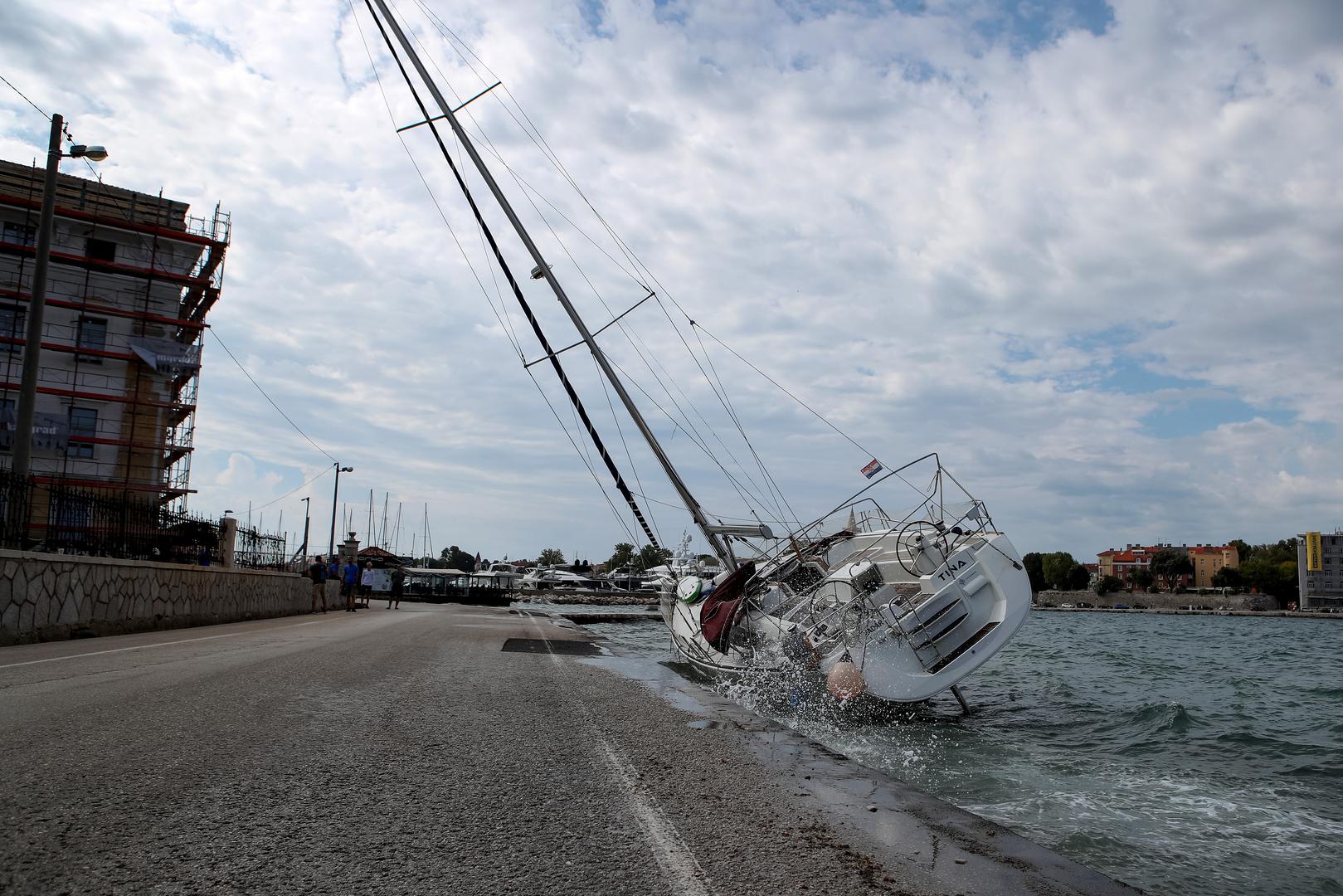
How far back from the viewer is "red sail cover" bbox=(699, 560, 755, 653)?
15844 millimetres

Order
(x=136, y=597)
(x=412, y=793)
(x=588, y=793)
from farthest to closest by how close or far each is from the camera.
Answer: (x=136, y=597) < (x=588, y=793) < (x=412, y=793)

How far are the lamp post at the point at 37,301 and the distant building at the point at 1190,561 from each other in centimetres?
14541

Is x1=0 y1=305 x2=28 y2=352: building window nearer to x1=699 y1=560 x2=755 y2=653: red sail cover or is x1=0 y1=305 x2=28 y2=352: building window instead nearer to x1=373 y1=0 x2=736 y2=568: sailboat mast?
x1=373 y1=0 x2=736 y2=568: sailboat mast

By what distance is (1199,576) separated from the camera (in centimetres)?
14212

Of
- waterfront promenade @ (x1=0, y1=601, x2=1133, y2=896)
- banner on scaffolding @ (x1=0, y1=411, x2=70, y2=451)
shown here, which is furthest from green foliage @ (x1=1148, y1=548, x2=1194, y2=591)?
waterfront promenade @ (x1=0, y1=601, x2=1133, y2=896)

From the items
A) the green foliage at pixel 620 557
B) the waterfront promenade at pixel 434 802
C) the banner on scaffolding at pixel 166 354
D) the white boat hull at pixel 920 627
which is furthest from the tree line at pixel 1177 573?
the waterfront promenade at pixel 434 802

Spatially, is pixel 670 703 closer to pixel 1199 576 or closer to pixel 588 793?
pixel 588 793

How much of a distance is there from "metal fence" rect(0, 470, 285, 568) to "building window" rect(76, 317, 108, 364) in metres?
26.5

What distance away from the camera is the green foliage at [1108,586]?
130 m

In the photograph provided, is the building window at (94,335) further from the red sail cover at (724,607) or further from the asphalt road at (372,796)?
the asphalt road at (372,796)

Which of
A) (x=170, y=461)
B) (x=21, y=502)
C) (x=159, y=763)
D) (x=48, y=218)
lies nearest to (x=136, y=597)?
(x=21, y=502)

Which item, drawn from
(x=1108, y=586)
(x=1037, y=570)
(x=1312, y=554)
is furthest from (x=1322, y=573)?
(x=1037, y=570)

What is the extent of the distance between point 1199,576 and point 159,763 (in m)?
166

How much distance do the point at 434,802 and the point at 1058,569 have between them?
153462 mm
